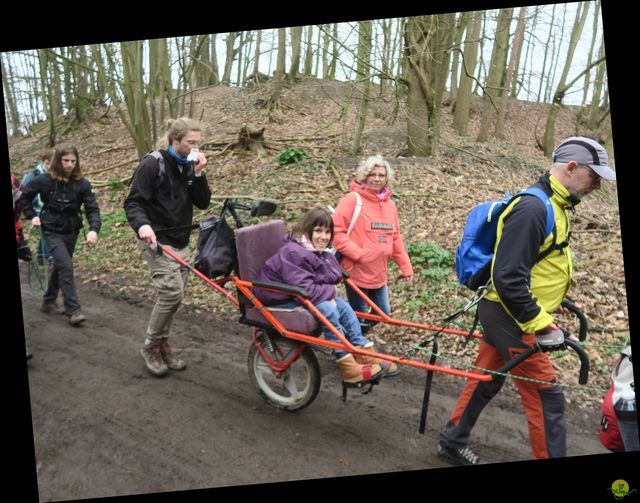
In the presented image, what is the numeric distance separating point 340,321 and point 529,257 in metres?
1.45

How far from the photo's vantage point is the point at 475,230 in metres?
2.83

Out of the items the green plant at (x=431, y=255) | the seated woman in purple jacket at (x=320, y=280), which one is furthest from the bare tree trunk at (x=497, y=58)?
the seated woman in purple jacket at (x=320, y=280)

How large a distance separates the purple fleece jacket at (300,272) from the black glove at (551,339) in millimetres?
1438

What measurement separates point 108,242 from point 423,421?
6.70m

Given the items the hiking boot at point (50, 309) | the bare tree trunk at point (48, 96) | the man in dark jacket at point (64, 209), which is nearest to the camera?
the man in dark jacket at point (64, 209)

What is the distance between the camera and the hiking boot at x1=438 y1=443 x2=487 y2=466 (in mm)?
3133

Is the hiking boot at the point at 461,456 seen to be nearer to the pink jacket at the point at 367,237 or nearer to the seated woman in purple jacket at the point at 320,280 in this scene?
the seated woman in purple jacket at the point at 320,280

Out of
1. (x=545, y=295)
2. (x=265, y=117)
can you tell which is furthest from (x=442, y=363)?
(x=265, y=117)

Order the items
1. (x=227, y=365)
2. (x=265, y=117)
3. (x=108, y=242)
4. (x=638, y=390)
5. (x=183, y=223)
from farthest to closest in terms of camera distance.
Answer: (x=265, y=117)
(x=108, y=242)
(x=227, y=365)
(x=183, y=223)
(x=638, y=390)

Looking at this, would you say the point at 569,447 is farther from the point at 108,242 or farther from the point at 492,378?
the point at 108,242

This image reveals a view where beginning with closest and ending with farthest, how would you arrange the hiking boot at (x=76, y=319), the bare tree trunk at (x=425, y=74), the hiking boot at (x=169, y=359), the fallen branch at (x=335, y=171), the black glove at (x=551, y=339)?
1. the black glove at (x=551, y=339)
2. the hiking boot at (x=169, y=359)
3. the hiking boot at (x=76, y=319)
4. the bare tree trunk at (x=425, y=74)
5. the fallen branch at (x=335, y=171)

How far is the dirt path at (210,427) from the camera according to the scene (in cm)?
306

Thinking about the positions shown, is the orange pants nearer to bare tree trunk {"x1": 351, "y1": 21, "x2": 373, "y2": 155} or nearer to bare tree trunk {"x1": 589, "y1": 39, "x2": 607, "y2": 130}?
bare tree trunk {"x1": 351, "y1": 21, "x2": 373, "y2": 155}

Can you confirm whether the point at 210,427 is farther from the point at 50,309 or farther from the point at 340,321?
the point at 50,309
